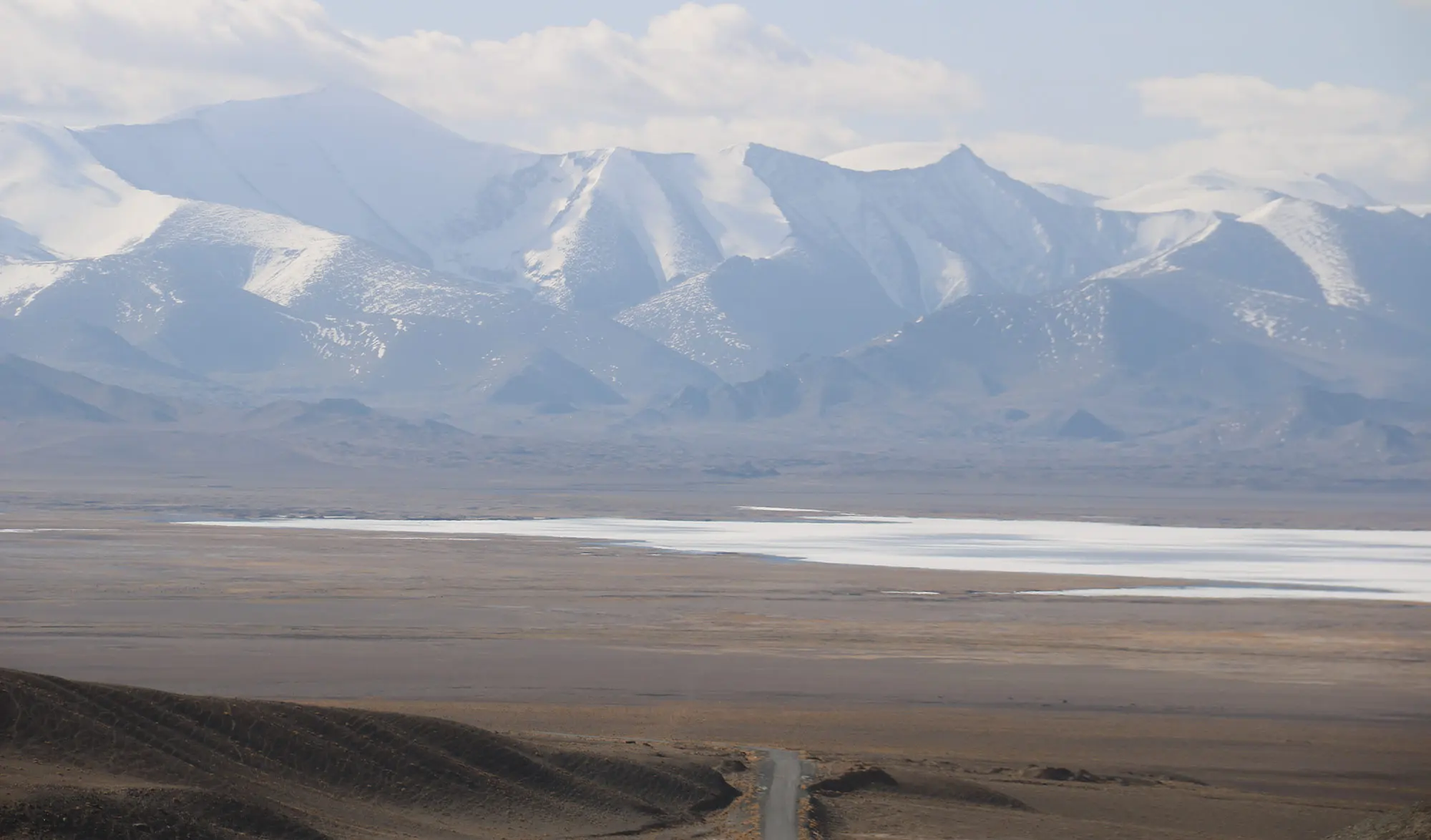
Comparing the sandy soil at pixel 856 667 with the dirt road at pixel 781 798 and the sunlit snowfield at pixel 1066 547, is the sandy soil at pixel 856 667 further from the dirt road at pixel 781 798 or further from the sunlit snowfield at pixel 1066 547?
the sunlit snowfield at pixel 1066 547

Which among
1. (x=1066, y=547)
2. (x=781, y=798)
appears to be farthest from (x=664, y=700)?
(x=1066, y=547)

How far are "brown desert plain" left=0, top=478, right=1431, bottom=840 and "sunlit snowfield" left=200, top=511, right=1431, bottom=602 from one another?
18.7 feet

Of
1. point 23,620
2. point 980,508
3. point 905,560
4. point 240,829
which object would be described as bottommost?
point 240,829

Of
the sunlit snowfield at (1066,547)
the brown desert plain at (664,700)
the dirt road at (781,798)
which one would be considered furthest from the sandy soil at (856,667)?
the sunlit snowfield at (1066,547)

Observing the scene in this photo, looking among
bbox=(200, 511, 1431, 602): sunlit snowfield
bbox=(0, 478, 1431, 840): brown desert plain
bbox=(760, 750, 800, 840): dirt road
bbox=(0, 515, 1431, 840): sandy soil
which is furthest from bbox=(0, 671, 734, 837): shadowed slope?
bbox=(200, 511, 1431, 602): sunlit snowfield

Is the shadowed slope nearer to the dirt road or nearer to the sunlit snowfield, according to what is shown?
the dirt road

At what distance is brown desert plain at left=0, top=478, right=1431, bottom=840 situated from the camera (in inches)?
1336

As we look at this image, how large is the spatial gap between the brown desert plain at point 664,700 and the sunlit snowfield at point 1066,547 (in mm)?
5706

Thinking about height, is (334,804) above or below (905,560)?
below

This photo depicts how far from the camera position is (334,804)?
33969 millimetres

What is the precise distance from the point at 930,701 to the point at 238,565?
4562 centimetres

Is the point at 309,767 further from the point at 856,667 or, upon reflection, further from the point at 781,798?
the point at 856,667

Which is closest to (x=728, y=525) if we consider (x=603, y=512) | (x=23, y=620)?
(x=603, y=512)

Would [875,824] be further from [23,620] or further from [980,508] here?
[980,508]
